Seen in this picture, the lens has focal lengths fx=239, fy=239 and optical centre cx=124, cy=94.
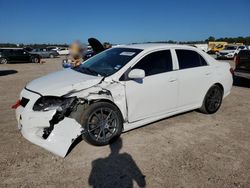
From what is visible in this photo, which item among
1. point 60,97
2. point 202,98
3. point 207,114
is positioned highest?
point 60,97

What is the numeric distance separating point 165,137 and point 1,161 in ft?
8.96

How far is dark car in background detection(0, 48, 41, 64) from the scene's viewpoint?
2381 centimetres

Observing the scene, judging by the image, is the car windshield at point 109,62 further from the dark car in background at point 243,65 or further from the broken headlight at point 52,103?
the dark car in background at point 243,65

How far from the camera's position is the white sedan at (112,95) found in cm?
363

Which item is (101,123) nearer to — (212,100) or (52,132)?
(52,132)

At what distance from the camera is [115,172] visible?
3.29m

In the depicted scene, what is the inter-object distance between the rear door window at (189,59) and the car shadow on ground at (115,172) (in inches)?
90.9

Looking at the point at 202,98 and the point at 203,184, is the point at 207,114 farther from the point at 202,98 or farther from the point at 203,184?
the point at 203,184

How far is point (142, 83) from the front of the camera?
13.9 feet

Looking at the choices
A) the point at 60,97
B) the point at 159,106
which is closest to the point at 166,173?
the point at 159,106

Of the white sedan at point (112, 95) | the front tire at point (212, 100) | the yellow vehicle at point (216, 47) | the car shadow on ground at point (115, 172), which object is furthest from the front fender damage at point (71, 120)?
the yellow vehicle at point (216, 47)

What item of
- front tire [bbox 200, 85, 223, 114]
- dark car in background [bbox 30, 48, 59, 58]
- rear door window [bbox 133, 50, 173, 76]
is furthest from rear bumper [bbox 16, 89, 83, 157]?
dark car in background [bbox 30, 48, 59, 58]

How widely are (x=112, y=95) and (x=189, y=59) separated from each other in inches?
83.7

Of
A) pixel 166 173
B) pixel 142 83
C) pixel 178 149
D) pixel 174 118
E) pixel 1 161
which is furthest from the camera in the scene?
pixel 174 118
